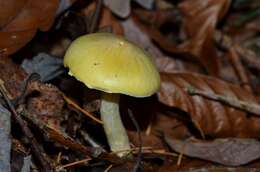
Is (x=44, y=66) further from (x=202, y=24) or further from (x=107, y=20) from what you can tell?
(x=202, y=24)

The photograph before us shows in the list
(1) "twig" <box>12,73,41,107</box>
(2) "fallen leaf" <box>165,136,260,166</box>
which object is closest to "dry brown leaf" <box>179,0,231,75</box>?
(2) "fallen leaf" <box>165,136,260,166</box>

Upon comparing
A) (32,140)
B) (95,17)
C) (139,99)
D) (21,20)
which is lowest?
(139,99)

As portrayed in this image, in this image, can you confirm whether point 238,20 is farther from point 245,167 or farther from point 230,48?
point 245,167

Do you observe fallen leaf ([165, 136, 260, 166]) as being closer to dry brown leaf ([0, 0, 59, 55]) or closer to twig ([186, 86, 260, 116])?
twig ([186, 86, 260, 116])

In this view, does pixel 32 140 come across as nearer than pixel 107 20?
Yes

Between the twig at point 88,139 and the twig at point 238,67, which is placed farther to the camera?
the twig at point 238,67

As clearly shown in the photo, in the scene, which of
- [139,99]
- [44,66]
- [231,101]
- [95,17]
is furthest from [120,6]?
[231,101]

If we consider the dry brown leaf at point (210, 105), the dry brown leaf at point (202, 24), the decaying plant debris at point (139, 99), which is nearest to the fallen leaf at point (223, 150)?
the decaying plant debris at point (139, 99)

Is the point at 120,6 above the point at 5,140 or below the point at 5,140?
above

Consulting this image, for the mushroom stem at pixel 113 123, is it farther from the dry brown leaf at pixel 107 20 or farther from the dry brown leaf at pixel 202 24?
the dry brown leaf at pixel 202 24
